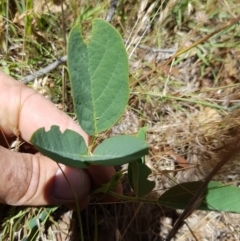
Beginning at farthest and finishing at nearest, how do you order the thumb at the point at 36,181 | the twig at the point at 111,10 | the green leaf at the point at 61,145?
the twig at the point at 111,10 < the thumb at the point at 36,181 < the green leaf at the point at 61,145

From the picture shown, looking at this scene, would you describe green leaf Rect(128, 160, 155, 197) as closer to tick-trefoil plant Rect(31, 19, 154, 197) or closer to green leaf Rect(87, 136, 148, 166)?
tick-trefoil plant Rect(31, 19, 154, 197)

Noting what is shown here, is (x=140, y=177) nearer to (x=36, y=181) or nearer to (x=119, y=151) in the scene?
(x=119, y=151)

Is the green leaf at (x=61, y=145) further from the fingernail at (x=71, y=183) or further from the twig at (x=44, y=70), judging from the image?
the twig at (x=44, y=70)

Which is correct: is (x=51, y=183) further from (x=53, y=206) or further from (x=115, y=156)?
(x=115, y=156)

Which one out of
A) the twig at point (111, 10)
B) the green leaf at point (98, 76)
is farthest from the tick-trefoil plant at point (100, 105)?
the twig at point (111, 10)

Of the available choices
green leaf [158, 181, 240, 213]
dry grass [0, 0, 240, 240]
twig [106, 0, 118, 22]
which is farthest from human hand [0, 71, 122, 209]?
twig [106, 0, 118, 22]

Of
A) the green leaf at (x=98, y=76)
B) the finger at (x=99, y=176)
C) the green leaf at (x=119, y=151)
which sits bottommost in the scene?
the finger at (x=99, y=176)
